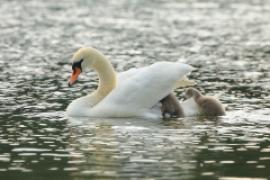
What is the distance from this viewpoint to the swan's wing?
1847 cm

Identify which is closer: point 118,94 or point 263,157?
point 263,157

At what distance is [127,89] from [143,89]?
294 mm

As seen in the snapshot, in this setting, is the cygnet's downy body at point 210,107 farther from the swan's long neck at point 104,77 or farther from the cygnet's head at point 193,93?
the swan's long neck at point 104,77

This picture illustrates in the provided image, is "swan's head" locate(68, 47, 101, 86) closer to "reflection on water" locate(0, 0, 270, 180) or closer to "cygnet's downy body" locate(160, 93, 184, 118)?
"reflection on water" locate(0, 0, 270, 180)

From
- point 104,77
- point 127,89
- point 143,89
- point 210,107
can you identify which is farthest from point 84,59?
point 210,107

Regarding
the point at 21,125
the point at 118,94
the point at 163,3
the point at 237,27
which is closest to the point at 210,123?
the point at 118,94

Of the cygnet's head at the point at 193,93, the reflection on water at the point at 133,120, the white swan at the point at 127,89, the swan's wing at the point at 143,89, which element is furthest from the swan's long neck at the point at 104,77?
the cygnet's head at the point at 193,93

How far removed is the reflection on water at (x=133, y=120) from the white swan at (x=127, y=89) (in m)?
0.37

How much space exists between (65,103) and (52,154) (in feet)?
18.9

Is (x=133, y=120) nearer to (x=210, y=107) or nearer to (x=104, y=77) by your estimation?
(x=104, y=77)

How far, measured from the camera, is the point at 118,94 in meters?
18.5

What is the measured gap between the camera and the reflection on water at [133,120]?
542 inches

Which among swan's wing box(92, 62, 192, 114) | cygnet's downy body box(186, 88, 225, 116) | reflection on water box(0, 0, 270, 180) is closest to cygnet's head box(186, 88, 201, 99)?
cygnet's downy body box(186, 88, 225, 116)

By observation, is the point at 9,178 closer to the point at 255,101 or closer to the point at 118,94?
the point at 118,94
